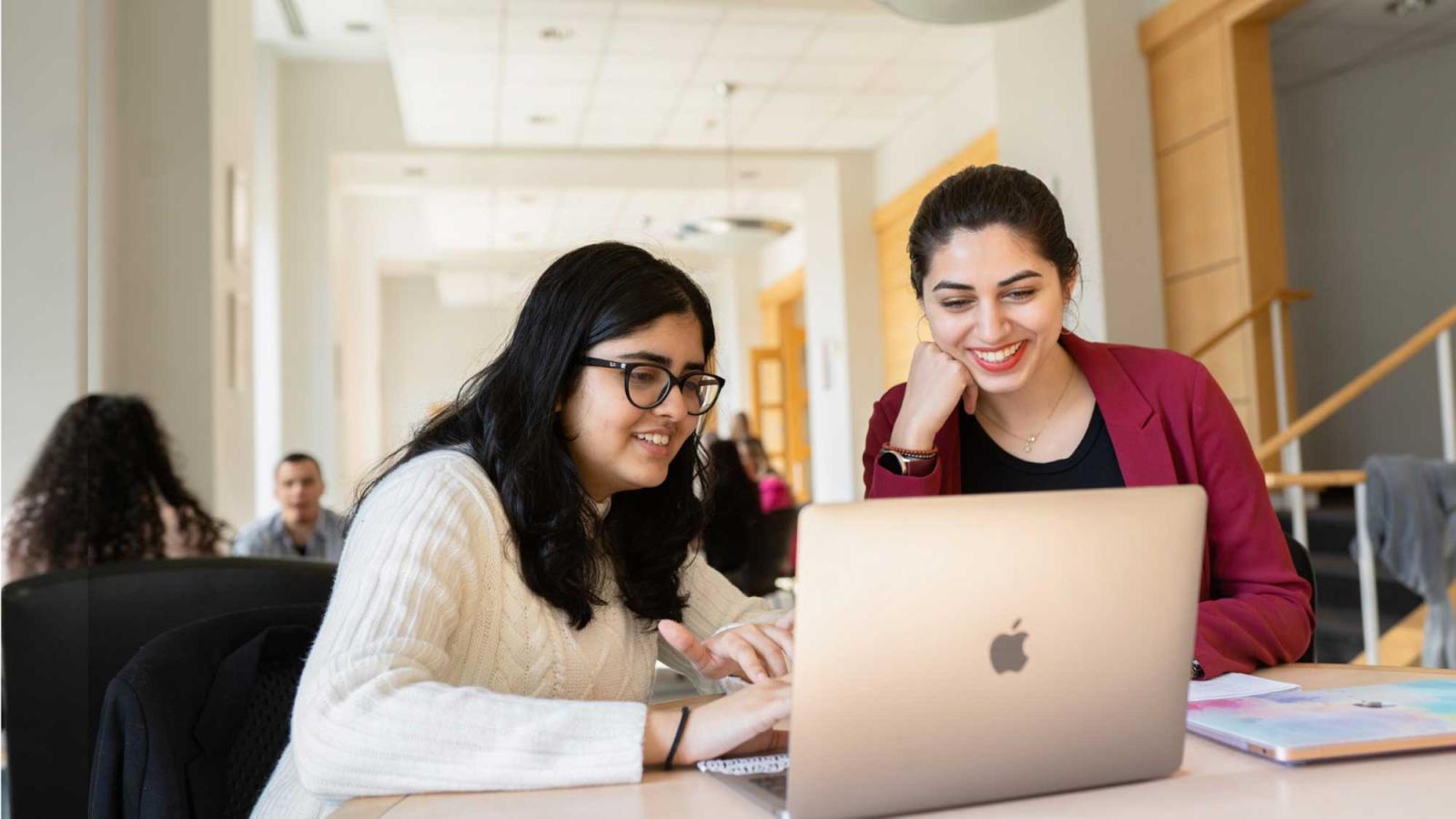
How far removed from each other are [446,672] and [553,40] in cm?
570

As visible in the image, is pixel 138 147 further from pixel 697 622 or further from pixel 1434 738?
pixel 1434 738

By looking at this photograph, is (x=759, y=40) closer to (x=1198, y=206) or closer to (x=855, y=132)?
(x=855, y=132)

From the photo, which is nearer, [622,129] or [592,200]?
[622,129]

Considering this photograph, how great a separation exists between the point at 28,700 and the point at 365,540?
66 cm

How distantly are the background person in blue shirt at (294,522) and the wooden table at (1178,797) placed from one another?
11.0ft

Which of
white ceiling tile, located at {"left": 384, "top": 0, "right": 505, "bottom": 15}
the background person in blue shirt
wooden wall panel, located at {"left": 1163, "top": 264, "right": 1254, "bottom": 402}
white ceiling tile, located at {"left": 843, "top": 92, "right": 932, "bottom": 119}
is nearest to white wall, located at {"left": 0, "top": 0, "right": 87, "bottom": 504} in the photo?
the background person in blue shirt

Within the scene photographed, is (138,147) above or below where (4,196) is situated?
above

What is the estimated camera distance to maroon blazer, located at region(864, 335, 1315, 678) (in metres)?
1.41

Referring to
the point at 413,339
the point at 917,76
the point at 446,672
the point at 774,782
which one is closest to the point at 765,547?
the point at 917,76

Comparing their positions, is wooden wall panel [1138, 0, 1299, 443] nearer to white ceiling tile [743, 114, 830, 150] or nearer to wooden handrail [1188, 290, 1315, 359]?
wooden handrail [1188, 290, 1315, 359]

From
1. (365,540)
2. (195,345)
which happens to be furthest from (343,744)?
(195,345)

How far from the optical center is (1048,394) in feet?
5.32

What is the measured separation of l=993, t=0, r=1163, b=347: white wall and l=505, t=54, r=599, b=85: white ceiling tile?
8.48ft

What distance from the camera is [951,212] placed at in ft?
4.93
